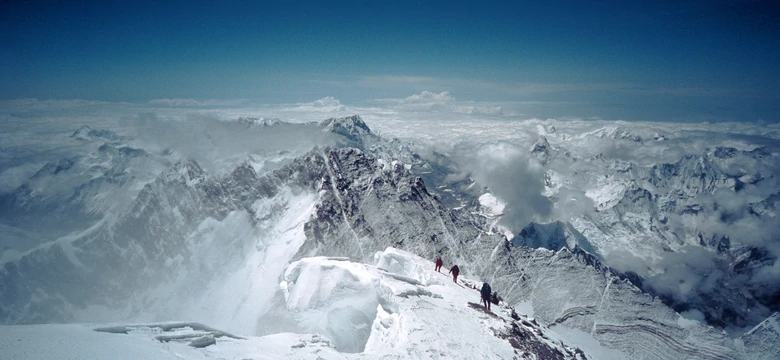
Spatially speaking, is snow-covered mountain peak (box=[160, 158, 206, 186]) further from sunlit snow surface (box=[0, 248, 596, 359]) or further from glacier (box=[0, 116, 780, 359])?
sunlit snow surface (box=[0, 248, 596, 359])

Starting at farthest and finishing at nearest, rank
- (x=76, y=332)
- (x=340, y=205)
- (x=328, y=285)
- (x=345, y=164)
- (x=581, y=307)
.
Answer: (x=345, y=164)
(x=340, y=205)
(x=581, y=307)
(x=328, y=285)
(x=76, y=332)

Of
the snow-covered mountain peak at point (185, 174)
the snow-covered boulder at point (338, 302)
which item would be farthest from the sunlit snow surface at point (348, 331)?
the snow-covered mountain peak at point (185, 174)

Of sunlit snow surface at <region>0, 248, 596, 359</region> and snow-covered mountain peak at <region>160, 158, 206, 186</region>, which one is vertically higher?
sunlit snow surface at <region>0, 248, 596, 359</region>

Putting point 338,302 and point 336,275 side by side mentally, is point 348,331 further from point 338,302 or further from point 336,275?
point 336,275

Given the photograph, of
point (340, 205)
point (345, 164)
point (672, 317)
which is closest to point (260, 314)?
point (340, 205)

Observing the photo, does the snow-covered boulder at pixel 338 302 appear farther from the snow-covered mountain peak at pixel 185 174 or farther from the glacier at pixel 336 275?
the snow-covered mountain peak at pixel 185 174

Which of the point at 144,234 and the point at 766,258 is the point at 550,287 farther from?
the point at 766,258

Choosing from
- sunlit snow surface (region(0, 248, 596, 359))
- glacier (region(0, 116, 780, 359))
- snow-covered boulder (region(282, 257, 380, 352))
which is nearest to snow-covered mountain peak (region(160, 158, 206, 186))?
glacier (region(0, 116, 780, 359))

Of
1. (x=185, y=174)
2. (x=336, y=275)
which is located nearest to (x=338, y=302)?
(x=336, y=275)

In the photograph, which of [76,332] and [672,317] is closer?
[76,332]
